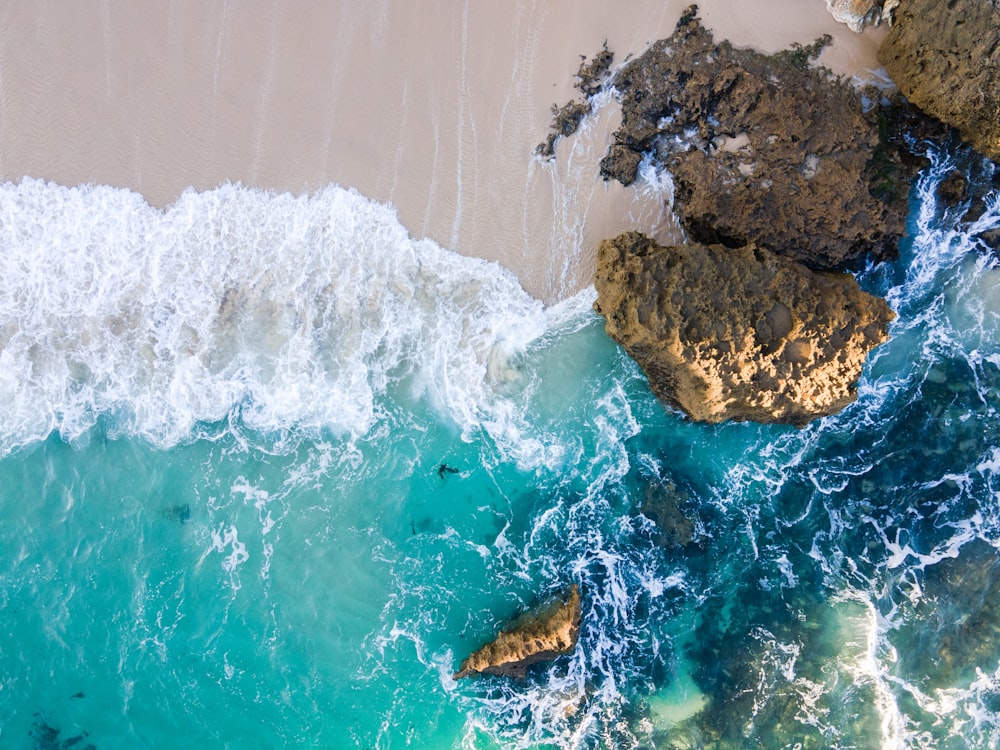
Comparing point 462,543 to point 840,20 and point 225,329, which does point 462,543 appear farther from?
point 840,20

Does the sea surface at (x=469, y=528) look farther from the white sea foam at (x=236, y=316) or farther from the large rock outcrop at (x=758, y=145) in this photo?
the large rock outcrop at (x=758, y=145)

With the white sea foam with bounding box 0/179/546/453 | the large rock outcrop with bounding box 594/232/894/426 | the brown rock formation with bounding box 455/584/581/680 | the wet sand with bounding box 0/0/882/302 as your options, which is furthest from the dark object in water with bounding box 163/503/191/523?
the large rock outcrop with bounding box 594/232/894/426

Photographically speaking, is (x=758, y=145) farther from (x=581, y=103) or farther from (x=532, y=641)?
(x=532, y=641)

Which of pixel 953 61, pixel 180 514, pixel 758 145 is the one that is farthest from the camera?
pixel 180 514

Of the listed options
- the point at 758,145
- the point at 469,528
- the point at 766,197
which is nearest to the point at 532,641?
the point at 469,528

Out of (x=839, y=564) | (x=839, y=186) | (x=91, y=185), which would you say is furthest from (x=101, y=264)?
(x=839, y=564)
